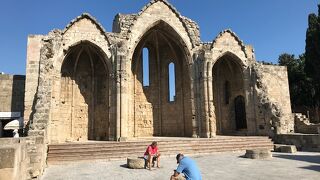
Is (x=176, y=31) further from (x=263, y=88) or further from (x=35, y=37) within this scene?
(x=35, y=37)

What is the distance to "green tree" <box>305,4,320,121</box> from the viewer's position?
27383mm

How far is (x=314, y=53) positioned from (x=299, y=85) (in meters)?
5.07

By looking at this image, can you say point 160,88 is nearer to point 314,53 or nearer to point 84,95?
point 84,95

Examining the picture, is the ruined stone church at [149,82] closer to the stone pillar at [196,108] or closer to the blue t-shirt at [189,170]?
the stone pillar at [196,108]

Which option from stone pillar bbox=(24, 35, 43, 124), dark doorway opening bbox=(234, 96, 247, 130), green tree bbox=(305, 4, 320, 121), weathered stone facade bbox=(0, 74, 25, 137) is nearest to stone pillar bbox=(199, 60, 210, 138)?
dark doorway opening bbox=(234, 96, 247, 130)

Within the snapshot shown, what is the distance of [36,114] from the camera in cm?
1245

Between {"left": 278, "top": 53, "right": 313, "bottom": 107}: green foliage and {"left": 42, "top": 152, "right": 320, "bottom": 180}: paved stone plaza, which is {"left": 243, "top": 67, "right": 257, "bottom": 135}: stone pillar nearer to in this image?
{"left": 42, "top": 152, "right": 320, "bottom": 180}: paved stone plaza

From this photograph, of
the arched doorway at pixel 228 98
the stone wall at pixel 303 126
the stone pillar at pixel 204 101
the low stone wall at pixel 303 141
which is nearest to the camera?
the low stone wall at pixel 303 141

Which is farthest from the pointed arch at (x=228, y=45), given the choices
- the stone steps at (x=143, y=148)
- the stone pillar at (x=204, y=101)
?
the stone steps at (x=143, y=148)

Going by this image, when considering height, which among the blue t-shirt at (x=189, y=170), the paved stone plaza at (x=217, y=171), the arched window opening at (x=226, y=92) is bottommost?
the paved stone plaza at (x=217, y=171)

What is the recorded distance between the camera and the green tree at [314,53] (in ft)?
89.8

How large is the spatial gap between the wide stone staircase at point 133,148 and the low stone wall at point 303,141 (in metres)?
1.37

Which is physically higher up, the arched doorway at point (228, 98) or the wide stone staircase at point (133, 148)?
the arched doorway at point (228, 98)

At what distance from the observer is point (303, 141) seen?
585 inches
